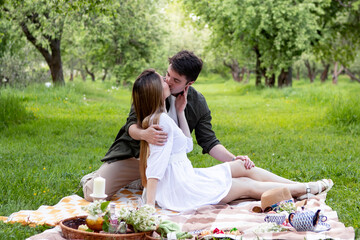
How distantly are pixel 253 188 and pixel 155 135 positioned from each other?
1230mm

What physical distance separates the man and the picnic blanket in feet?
1.07

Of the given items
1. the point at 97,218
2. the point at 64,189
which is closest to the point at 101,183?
the point at 97,218

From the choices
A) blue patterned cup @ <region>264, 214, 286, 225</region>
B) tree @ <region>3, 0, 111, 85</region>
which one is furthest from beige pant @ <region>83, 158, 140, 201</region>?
tree @ <region>3, 0, 111, 85</region>

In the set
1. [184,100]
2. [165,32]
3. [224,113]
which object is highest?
[165,32]

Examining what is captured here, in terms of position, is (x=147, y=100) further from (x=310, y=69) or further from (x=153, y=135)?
(x=310, y=69)

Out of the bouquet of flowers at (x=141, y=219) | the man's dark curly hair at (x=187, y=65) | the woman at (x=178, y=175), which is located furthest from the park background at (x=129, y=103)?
the man's dark curly hair at (x=187, y=65)

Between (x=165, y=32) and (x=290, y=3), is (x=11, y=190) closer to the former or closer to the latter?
(x=290, y=3)

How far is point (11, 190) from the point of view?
186 inches

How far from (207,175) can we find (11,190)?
2.07 metres

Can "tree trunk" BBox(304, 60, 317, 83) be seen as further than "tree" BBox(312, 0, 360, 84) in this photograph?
Yes

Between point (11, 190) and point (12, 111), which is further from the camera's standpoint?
point (12, 111)

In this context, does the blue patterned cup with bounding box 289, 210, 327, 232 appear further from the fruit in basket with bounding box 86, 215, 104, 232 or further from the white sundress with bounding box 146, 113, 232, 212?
the fruit in basket with bounding box 86, 215, 104, 232

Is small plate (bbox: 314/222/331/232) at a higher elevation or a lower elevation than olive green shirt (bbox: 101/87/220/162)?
lower

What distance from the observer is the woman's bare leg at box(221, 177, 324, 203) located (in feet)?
14.8
